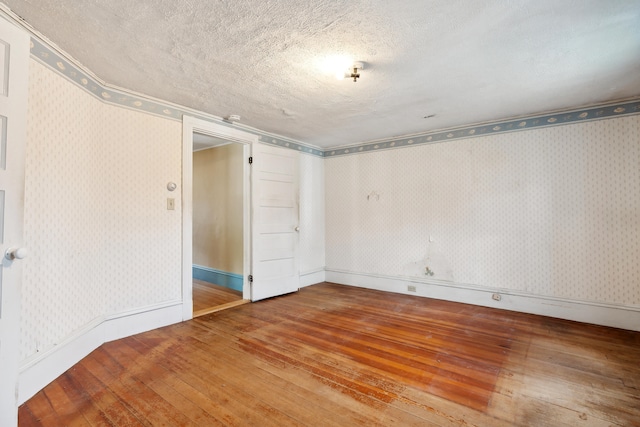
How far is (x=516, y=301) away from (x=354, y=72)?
3465mm

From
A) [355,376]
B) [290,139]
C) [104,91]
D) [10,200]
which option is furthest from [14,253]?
[290,139]

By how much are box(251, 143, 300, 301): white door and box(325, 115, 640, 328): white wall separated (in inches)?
40.5

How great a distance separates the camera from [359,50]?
2166mm

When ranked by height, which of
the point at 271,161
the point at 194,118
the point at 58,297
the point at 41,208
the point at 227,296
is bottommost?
the point at 227,296

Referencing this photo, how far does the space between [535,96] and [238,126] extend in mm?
3522

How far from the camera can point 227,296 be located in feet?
14.1

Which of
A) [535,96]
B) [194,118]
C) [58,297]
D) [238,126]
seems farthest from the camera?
[238,126]

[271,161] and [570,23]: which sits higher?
[570,23]

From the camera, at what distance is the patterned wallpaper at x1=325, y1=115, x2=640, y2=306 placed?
10.3 ft

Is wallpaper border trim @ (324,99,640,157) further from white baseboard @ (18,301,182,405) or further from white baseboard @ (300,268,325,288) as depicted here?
white baseboard @ (18,301,182,405)

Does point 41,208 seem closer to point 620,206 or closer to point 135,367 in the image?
point 135,367

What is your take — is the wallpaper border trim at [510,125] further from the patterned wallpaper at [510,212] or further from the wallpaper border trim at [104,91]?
the wallpaper border trim at [104,91]

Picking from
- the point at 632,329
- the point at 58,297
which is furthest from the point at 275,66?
the point at 632,329

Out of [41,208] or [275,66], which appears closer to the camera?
[41,208]
